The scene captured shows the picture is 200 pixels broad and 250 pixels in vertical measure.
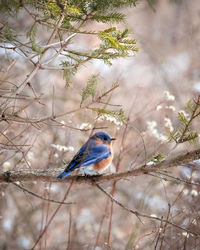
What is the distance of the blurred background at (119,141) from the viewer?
3.79 meters

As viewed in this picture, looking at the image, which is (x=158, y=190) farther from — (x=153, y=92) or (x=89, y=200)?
(x=153, y=92)

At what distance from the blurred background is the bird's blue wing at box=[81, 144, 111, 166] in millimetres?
209

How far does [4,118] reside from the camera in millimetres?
2682

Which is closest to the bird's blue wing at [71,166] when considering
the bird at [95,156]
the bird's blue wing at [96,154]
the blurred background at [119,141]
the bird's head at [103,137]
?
the bird at [95,156]

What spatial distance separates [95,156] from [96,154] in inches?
1.7

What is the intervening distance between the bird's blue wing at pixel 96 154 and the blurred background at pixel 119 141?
0.21m

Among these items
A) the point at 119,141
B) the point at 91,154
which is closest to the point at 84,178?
the point at 91,154

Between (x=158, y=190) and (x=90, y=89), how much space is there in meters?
4.52

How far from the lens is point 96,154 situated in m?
3.95

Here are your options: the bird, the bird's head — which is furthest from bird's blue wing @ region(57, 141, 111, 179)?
the bird's head

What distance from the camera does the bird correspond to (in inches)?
141

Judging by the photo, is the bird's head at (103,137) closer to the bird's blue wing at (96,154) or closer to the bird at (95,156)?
the bird at (95,156)

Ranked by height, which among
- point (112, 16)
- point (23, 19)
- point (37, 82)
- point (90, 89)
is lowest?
point (90, 89)

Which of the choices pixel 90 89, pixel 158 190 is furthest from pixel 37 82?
pixel 90 89
